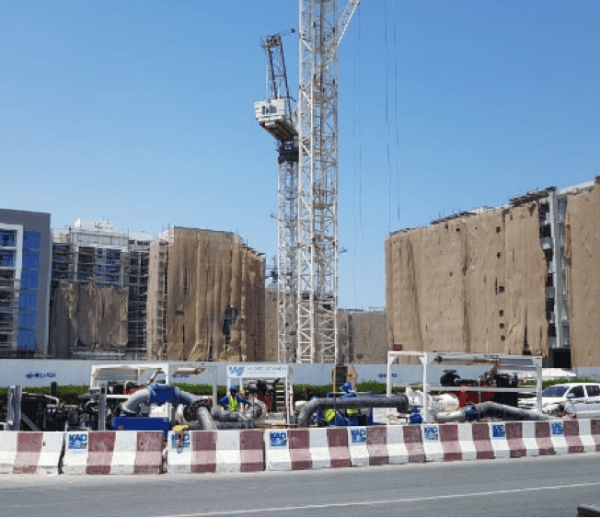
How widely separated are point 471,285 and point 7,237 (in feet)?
127

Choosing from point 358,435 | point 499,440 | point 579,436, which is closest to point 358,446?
point 358,435

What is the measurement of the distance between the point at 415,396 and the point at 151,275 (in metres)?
46.1

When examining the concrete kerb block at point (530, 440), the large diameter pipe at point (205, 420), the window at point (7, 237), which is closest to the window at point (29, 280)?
the window at point (7, 237)

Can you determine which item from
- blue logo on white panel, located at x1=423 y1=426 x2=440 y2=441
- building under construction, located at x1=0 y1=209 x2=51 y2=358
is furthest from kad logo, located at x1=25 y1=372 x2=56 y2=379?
blue logo on white panel, located at x1=423 y1=426 x2=440 y2=441

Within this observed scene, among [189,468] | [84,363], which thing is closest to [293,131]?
[84,363]

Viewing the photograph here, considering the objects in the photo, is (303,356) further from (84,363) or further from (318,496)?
(318,496)

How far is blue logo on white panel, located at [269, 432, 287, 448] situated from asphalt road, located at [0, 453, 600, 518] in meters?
0.64

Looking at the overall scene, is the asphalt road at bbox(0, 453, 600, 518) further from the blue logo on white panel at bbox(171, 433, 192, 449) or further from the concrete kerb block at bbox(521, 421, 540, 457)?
the concrete kerb block at bbox(521, 421, 540, 457)

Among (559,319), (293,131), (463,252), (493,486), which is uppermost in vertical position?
(293,131)

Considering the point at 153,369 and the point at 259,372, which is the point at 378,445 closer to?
the point at 153,369

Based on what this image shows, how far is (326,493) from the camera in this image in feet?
38.1

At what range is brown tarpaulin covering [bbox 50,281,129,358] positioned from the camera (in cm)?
6581

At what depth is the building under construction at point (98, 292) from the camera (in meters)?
66.1

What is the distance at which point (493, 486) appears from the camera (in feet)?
40.2
